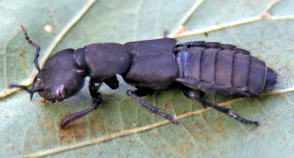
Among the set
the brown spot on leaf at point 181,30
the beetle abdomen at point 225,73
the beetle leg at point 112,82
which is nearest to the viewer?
the beetle abdomen at point 225,73

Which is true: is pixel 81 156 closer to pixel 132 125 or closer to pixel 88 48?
pixel 132 125

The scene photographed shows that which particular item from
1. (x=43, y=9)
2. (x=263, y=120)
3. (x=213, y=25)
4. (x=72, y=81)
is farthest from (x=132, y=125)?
(x=43, y=9)

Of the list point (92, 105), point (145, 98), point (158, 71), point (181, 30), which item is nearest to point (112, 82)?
point (92, 105)

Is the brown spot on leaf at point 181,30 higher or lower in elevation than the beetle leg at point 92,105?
higher

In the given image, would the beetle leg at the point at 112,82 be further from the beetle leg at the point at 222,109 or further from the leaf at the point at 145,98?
the beetle leg at the point at 222,109

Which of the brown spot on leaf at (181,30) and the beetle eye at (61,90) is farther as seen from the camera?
the brown spot on leaf at (181,30)

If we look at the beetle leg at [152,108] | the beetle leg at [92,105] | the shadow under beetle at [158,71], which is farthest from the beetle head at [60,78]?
the beetle leg at [152,108]

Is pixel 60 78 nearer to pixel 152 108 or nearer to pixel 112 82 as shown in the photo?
pixel 112 82
